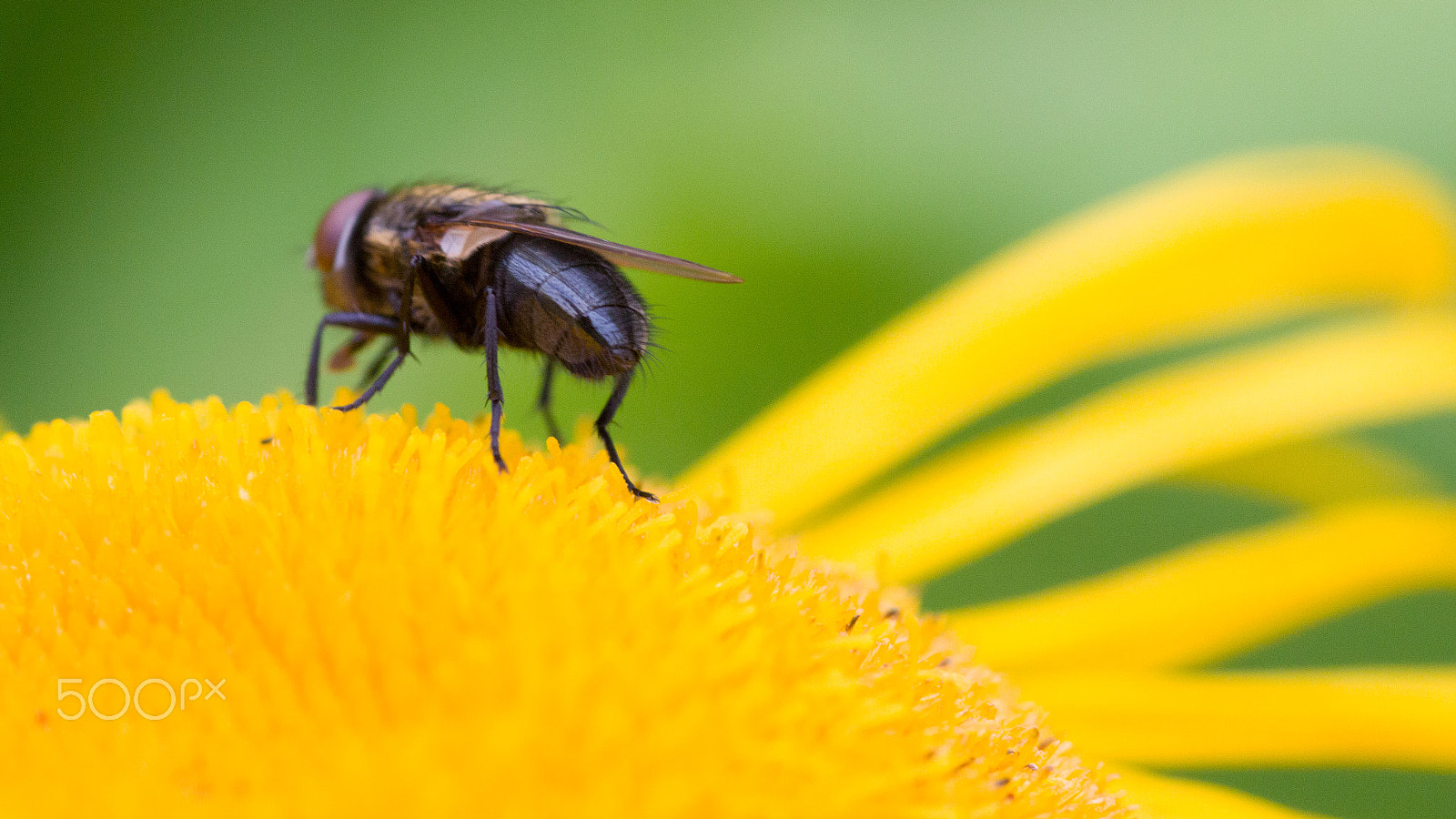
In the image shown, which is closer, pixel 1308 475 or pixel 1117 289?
pixel 1117 289

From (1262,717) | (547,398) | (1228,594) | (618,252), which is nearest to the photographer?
(618,252)

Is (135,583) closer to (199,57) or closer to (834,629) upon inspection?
(834,629)

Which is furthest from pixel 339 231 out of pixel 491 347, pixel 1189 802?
pixel 1189 802

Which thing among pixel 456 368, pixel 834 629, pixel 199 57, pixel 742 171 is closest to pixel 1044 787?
pixel 834 629

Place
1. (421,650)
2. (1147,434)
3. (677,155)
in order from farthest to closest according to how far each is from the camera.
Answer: (677,155)
(1147,434)
(421,650)

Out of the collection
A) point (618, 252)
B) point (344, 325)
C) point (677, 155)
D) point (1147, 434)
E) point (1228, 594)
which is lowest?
point (344, 325)

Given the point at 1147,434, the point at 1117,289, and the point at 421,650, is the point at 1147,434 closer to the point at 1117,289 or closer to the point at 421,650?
the point at 1117,289
